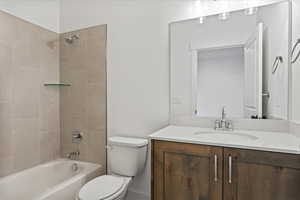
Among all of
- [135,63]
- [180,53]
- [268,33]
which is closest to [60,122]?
[135,63]

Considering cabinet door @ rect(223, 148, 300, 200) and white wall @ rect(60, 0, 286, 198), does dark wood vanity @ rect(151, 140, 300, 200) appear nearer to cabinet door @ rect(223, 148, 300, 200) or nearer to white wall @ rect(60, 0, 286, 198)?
cabinet door @ rect(223, 148, 300, 200)

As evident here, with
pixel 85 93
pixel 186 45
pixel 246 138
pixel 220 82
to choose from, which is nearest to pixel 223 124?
pixel 246 138

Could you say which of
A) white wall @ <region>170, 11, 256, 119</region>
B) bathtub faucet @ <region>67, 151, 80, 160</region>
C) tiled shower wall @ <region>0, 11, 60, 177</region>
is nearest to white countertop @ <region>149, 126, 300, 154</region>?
white wall @ <region>170, 11, 256, 119</region>

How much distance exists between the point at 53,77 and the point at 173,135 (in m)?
1.82

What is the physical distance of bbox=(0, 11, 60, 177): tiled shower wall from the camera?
1873mm

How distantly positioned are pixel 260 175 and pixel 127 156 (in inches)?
43.8

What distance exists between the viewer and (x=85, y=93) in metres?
2.33

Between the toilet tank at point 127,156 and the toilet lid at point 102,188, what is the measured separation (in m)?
Result: 0.11

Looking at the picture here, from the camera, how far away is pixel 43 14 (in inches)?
89.7

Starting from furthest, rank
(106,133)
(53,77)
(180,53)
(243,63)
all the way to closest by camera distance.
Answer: (53,77)
(106,133)
(180,53)
(243,63)

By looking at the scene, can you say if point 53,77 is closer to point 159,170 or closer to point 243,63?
point 159,170

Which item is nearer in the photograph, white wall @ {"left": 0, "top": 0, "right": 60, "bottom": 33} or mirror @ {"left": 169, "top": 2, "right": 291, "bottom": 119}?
mirror @ {"left": 169, "top": 2, "right": 291, "bottom": 119}

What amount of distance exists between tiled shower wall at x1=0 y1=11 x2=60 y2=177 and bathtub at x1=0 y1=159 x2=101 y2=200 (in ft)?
0.33

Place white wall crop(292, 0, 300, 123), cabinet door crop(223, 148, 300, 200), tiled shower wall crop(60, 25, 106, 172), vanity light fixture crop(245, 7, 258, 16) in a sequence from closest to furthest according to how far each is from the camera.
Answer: cabinet door crop(223, 148, 300, 200)
white wall crop(292, 0, 300, 123)
vanity light fixture crop(245, 7, 258, 16)
tiled shower wall crop(60, 25, 106, 172)
